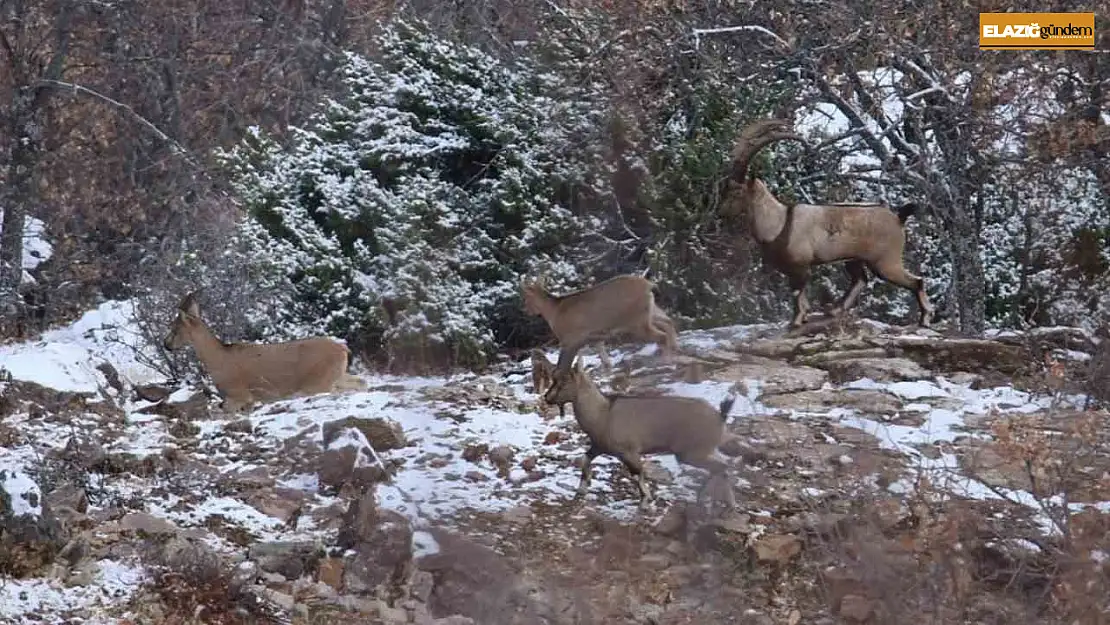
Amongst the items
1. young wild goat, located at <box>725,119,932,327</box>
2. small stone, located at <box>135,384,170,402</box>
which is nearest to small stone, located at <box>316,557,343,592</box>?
small stone, located at <box>135,384,170,402</box>

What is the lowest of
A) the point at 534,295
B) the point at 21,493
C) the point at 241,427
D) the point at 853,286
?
the point at 241,427

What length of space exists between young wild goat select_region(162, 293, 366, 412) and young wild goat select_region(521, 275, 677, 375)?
1.44m

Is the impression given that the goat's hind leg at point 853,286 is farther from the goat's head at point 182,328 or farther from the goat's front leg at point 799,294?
the goat's head at point 182,328

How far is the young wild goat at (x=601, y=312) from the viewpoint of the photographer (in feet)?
31.0

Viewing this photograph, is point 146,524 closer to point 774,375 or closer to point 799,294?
point 774,375

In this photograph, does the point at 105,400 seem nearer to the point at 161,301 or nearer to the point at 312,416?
the point at 312,416

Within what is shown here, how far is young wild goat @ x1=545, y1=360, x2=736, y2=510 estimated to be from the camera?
7504mm

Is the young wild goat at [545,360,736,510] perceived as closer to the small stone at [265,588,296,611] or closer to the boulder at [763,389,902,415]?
the boulder at [763,389,902,415]

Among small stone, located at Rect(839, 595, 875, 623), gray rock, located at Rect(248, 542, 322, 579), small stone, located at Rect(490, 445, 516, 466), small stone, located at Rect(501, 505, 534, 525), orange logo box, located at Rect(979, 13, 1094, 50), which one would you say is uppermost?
orange logo box, located at Rect(979, 13, 1094, 50)

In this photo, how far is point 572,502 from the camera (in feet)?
26.3

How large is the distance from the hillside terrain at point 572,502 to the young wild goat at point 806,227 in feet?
2.04

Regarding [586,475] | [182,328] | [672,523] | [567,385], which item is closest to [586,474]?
[586,475]

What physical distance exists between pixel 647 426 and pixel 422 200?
4.80 metres

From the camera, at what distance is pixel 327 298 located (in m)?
11.9
